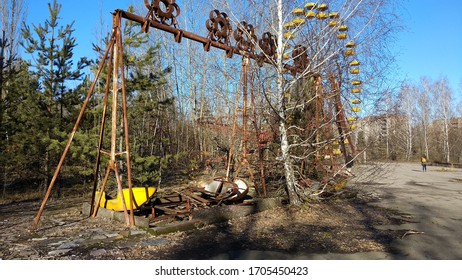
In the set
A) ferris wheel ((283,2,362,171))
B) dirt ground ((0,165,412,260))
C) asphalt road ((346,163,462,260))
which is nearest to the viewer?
dirt ground ((0,165,412,260))

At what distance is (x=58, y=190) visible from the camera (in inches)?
583

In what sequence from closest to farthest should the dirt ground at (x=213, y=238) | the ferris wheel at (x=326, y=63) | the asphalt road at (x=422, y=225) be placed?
the dirt ground at (x=213, y=238), the asphalt road at (x=422, y=225), the ferris wheel at (x=326, y=63)

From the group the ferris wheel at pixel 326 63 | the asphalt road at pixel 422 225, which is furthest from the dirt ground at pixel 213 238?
the ferris wheel at pixel 326 63

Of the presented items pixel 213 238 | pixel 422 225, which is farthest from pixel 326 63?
pixel 213 238

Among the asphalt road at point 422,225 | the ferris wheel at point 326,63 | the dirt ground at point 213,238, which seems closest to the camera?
the dirt ground at point 213,238

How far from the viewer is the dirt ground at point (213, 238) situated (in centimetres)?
489

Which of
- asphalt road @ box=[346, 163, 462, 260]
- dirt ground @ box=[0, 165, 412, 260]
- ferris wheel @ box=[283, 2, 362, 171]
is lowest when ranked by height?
asphalt road @ box=[346, 163, 462, 260]

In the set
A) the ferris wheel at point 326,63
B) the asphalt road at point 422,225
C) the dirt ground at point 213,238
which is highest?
the ferris wheel at point 326,63

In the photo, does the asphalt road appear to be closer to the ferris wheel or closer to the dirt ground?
the dirt ground

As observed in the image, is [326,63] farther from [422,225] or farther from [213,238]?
→ [213,238]

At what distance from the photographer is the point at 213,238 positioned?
577cm

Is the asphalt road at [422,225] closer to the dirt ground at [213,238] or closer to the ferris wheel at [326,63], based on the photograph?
the dirt ground at [213,238]

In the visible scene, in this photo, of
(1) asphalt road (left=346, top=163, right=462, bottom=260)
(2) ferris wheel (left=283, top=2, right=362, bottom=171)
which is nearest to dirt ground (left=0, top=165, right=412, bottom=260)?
(1) asphalt road (left=346, top=163, right=462, bottom=260)

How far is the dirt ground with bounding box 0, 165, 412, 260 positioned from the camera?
489 cm
